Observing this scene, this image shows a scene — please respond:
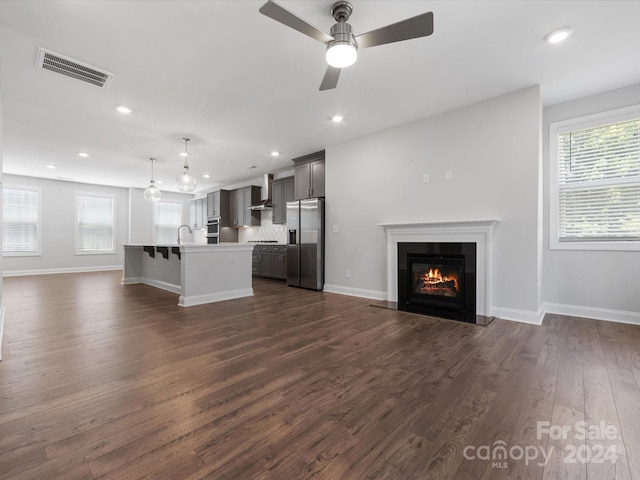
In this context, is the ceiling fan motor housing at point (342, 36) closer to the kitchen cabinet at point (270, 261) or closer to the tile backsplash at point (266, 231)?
the kitchen cabinet at point (270, 261)

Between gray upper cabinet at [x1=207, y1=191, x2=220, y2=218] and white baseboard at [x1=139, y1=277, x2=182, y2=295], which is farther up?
gray upper cabinet at [x1=207, y1=191, x2=220, y2=218]

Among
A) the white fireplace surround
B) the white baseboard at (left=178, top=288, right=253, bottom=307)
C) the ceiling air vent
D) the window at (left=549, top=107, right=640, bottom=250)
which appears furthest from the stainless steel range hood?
the window at (left=549, top=107, right=640, bottom=250)

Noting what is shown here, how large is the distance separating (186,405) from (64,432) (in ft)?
1.86

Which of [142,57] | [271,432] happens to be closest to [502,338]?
[271,432]

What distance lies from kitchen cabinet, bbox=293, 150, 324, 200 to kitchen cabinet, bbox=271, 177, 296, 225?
2.04 ft

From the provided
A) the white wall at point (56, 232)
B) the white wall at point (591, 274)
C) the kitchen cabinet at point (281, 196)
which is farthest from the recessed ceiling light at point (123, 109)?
the white wall at point (56, 232)

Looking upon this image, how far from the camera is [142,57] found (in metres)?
2.74

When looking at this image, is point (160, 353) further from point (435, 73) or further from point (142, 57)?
point (435, 73)

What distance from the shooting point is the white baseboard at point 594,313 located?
129 inches

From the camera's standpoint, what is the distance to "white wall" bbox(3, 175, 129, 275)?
7.81 m

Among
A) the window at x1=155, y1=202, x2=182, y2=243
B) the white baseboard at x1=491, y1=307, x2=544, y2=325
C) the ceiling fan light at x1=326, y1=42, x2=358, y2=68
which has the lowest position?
the white baseboard at x1=491, y1=307, x2=544, y2=325

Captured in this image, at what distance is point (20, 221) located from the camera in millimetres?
7770

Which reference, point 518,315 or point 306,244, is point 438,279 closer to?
point 518,315

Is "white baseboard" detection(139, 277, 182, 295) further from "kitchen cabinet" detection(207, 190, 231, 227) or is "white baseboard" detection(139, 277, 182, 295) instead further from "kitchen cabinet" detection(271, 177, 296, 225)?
"kitchen cabinet" detection(271, 177, 296, 225)
